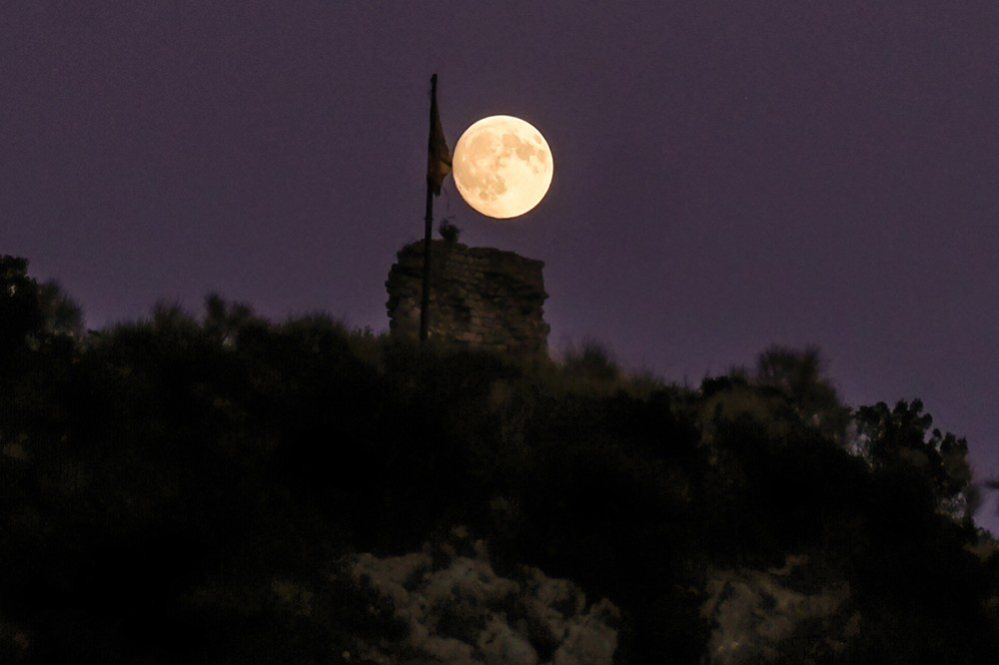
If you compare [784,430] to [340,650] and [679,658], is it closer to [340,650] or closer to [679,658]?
[679,658]

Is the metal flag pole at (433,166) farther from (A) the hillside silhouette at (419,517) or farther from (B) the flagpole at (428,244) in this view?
(A) the hillside silhouette at (419,517)

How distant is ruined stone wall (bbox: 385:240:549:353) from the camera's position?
17281 millimetres

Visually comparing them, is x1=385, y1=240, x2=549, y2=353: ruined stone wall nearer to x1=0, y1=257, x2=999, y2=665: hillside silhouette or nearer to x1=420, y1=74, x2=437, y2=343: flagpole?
x1=420, y1=74, x2=437, y2=343: flagpole

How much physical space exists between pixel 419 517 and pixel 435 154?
7.34 m

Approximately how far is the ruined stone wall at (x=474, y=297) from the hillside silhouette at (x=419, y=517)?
2509 mm

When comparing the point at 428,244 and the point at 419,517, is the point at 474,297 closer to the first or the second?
the point at 428,244

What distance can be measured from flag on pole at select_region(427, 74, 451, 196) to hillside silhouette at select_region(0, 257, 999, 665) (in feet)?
10.2

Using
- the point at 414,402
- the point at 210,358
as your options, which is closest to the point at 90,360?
the point at 210,358

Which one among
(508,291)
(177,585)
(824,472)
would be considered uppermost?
(508,291)

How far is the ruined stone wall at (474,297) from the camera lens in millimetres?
17281

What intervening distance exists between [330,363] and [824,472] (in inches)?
247

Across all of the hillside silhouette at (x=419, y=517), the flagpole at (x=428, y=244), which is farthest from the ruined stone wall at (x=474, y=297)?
the hillside silhouette at (x=419, y=517)

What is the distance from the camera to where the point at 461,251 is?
18188 millimetres

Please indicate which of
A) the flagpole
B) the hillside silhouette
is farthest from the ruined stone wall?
the hillside silhouette
